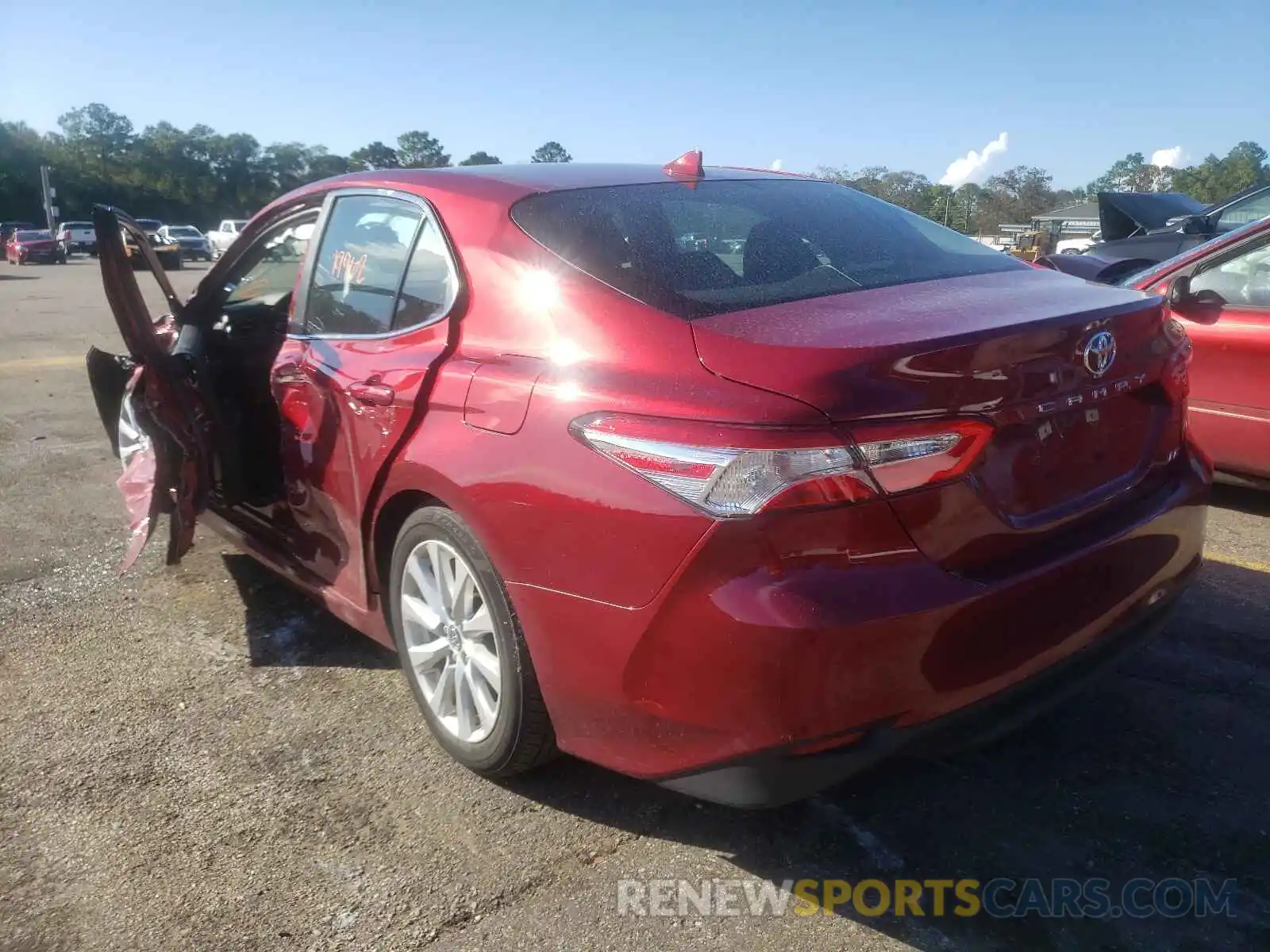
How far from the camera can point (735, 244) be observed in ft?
9.30

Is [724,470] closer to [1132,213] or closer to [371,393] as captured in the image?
[371,393]

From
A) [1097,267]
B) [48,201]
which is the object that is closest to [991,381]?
[1097,267]

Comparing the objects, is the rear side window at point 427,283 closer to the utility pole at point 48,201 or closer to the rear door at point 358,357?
the rear door at point 358,357

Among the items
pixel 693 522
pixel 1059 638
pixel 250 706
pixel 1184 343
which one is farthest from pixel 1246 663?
pixel 250 706

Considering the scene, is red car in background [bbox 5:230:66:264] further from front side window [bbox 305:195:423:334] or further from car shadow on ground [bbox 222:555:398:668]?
front side window [bbox 305:195:423:334]

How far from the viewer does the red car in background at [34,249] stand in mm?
38938

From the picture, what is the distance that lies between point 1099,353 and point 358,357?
2040mm

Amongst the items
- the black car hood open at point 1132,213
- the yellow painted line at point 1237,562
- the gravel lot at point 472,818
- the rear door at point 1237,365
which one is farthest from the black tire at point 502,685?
the black car hood open at point 1132,213

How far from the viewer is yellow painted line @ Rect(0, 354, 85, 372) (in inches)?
408

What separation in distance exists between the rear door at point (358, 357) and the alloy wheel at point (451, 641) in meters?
0.30

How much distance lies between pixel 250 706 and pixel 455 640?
0.95 m

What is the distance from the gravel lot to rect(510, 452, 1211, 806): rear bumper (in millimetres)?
394

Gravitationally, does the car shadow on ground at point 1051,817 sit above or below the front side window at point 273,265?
below

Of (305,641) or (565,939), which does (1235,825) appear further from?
(305,641)
